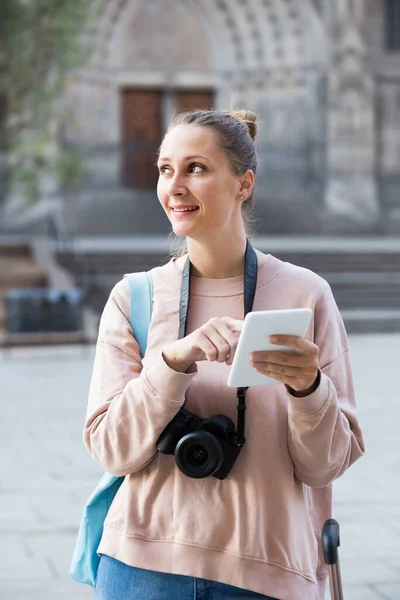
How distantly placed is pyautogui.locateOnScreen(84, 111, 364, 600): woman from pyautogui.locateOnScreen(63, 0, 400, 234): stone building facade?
22514 millimetres

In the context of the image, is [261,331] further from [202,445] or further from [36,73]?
[36,73]

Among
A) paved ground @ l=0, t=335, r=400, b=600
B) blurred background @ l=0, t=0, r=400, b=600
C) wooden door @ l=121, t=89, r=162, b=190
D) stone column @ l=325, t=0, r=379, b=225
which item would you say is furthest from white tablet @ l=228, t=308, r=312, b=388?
wooden door @ l=121, t=89, r=162, b=190

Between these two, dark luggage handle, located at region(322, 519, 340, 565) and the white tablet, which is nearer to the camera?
the white tablet

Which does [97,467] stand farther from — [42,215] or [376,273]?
[42,215]

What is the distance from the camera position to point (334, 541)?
212cm

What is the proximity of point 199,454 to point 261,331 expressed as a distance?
33 cm

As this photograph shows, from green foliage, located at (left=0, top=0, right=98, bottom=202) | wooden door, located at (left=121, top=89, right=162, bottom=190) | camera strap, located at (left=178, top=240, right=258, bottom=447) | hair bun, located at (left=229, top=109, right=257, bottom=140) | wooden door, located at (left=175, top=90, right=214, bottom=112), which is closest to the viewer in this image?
camera strap, located at (left=178, top=240, right=258, bottom=447)

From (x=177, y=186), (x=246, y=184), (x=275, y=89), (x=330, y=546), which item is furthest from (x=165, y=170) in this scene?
(x=275, y=89)

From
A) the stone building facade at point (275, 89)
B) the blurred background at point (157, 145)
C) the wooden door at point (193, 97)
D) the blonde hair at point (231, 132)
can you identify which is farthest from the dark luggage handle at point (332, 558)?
the wooden door at point (193, 97)

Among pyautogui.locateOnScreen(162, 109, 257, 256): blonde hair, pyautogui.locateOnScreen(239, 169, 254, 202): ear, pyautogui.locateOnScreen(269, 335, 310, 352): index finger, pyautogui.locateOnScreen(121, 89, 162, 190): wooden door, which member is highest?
pyautogui.locateOnScreen(162, 109, 257, 256): blonde hair

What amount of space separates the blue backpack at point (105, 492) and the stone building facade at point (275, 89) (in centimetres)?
2251

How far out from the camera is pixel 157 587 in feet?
6.95

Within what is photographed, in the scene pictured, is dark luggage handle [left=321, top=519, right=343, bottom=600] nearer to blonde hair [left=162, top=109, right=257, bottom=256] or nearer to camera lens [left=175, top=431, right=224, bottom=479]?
camera lens [left=175, top=431, right=224, bottom=479]

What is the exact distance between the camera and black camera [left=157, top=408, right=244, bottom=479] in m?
2.04
